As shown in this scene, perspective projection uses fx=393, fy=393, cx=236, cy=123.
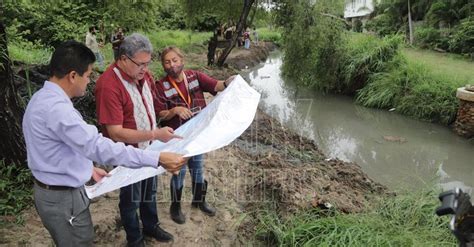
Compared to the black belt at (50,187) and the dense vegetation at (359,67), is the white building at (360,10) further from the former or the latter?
the black belt at (50,187)

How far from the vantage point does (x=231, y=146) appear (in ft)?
18.3

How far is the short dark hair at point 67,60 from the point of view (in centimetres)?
178

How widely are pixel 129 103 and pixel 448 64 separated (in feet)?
44.6

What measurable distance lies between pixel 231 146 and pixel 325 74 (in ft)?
24.7

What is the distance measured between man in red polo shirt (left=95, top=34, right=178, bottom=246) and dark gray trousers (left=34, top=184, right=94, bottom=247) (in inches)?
17.5

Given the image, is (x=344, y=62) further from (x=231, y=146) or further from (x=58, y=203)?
(x=58, y=203)

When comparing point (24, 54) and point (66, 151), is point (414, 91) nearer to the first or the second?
point (24, 54)

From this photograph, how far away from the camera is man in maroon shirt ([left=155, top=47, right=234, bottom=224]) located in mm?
2725

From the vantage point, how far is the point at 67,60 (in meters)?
1.78

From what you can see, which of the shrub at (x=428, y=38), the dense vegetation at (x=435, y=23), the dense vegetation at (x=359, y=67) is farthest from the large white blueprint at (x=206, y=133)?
the shrub at (x=428, y=38)

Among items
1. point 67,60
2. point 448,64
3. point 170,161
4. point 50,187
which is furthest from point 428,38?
point 50,187

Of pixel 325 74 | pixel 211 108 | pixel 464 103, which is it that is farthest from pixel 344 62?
pixel 211 108

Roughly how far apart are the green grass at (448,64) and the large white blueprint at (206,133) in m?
8.09

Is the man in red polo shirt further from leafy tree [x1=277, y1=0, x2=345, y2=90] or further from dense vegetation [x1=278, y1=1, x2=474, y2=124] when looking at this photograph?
leafy tree [x1=277, y1=0, x2=345, y2=90]
